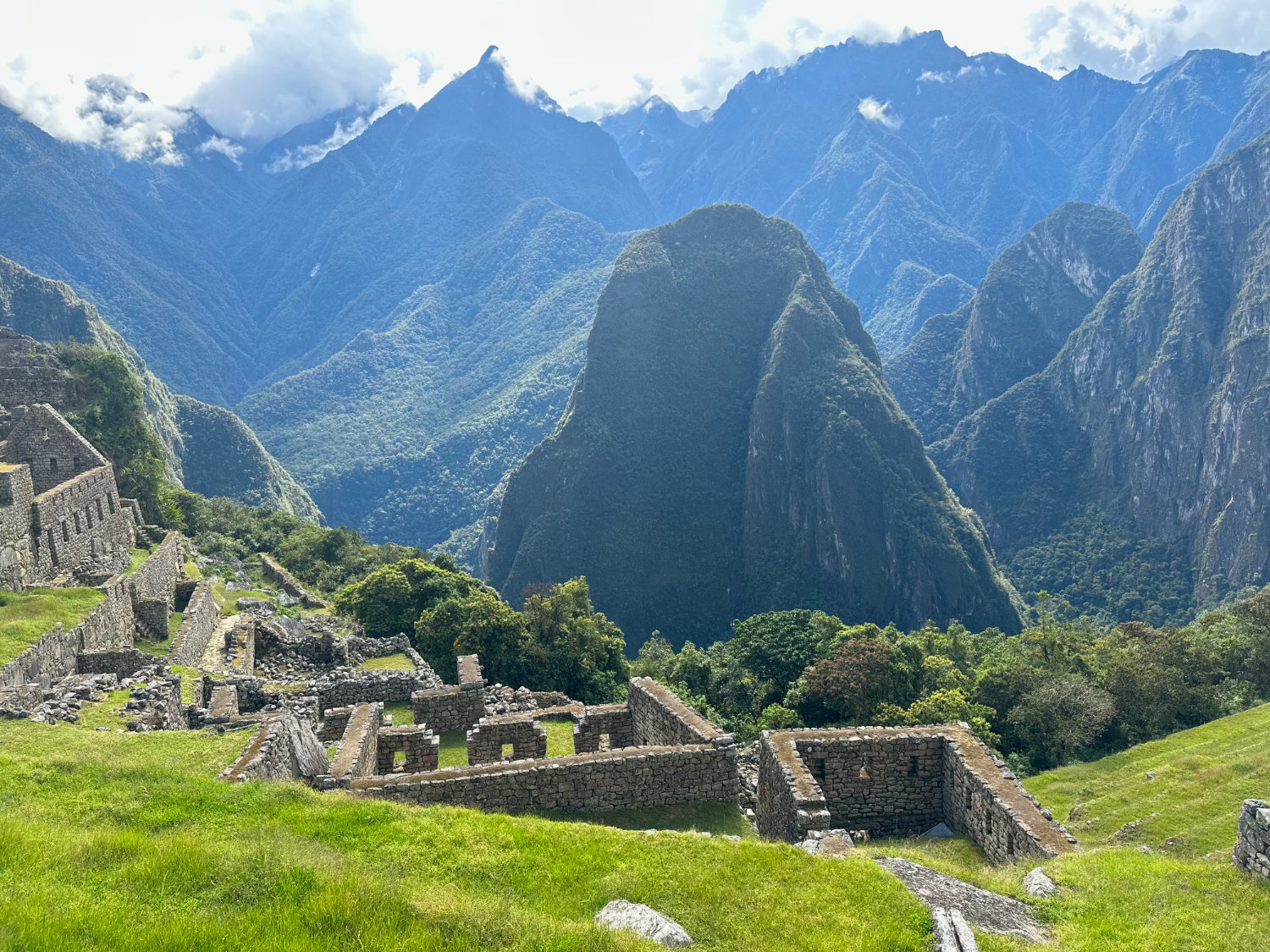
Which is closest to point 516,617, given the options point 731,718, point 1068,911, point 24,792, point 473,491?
point 731,718

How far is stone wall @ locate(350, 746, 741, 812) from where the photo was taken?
35.8 ft

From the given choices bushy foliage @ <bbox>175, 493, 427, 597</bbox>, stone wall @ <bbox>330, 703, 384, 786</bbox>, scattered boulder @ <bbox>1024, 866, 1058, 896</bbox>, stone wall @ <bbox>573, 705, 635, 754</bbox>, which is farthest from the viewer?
bushy foliage @ <bbox>175, 493, 427, 597</bbox>

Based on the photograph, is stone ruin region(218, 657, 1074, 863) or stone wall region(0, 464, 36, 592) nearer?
stone ruin region(218, 657, 1074, 863)

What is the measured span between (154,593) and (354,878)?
84.3 ft

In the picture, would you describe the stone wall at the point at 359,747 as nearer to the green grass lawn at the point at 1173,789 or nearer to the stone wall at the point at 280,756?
the stone wall at the point at 280,756

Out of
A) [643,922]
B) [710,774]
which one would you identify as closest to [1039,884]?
[643,922]

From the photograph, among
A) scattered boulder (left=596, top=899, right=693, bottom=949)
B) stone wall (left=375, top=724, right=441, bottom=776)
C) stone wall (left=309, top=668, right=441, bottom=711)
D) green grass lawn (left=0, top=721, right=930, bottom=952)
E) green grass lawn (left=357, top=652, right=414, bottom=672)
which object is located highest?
green grass lawn (left=357, top=652, right=414, bottom=672)

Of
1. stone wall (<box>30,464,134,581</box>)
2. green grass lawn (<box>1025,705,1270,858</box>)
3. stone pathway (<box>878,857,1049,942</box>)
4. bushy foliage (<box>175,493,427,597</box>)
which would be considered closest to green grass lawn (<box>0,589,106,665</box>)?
stone wall (<box>30,464,134,581</box>)

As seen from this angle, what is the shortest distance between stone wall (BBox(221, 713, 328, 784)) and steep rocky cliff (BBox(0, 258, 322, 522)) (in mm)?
87685

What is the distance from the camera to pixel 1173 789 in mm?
23609

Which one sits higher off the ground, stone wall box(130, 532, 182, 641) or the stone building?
the stone building

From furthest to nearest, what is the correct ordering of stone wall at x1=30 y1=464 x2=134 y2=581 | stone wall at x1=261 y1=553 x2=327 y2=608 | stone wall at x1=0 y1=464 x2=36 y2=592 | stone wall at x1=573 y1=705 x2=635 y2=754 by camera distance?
stone wall at x1=261 y1=553 x2=327 y2=608
stone wall at x1=30 y1=464 x2=134 y2=581
stone wall at x1=0 y1=464 x2=36 y2=592
stone wall at x1=573 y1=705 x2=635 y2=754

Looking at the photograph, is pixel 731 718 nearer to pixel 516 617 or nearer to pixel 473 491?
pixel 516 617

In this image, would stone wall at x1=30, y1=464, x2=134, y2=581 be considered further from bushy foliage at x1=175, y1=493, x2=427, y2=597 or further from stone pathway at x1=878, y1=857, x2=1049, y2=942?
stone pathway at x1=878, y1=857, x2=1049, y2=942
